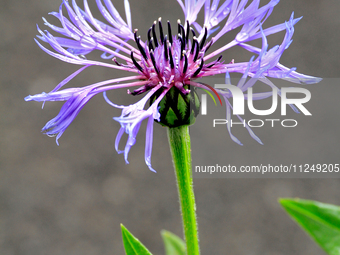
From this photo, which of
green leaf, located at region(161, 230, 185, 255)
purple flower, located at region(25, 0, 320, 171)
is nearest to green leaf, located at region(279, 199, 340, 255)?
purple flower, located at region(25, 0, 320, 171)

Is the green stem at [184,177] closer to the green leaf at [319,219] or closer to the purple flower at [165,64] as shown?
the purple flower at [165,64]

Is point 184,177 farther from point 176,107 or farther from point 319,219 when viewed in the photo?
point 319,219

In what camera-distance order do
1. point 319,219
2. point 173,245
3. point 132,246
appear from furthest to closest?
point 173,245
point 132,246
point 319,219

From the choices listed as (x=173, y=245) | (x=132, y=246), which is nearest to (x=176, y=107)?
(x=132, y=246)

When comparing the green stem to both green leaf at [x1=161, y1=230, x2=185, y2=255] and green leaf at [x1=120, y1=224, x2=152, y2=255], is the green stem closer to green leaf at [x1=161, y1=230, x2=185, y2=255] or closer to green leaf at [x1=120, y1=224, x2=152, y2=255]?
green leaf at [x1=120, y1=224, x2=152, y2=255]

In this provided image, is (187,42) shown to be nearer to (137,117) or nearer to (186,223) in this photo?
(137,117)

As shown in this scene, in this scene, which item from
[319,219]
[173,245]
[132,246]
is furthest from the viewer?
[173,245]
